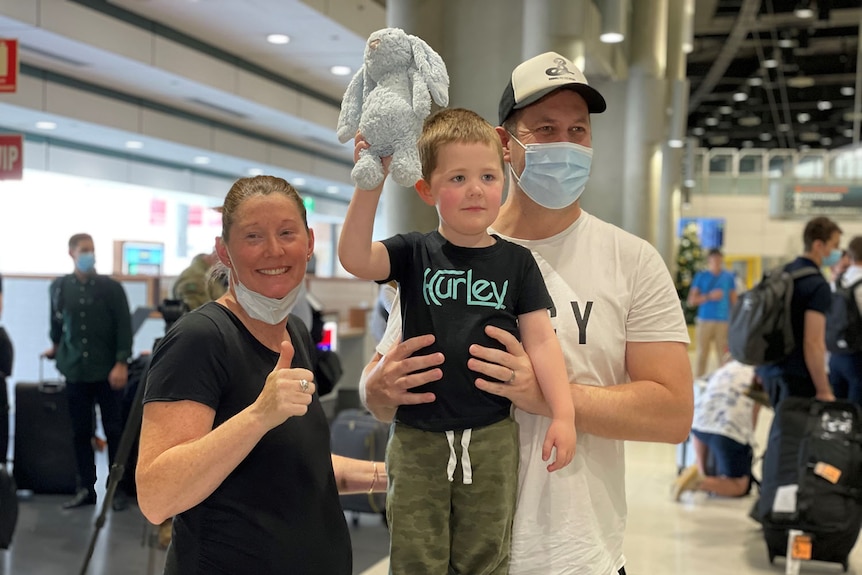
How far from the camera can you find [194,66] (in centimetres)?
1021

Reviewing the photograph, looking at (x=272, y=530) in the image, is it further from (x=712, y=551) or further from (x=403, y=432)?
(x=712, y=551)

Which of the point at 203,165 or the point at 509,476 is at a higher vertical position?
the point at 203,165

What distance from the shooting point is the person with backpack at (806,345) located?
202 inches

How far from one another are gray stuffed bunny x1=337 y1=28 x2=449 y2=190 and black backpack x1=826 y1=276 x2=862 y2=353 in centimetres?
534

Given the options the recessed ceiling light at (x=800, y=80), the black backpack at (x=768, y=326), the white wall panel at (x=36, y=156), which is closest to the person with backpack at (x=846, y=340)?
the black backpack at (x=768, y=326)

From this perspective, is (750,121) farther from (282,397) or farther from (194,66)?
(282,397)

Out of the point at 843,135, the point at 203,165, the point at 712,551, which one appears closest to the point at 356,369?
the point at 712,551

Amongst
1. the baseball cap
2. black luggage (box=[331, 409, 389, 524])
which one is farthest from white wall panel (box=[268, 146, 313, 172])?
the baseball cap

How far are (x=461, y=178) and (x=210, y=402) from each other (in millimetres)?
634

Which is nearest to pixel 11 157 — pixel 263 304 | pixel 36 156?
pixel 263 304

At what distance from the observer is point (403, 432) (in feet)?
5.25

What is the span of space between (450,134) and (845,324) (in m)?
5.33

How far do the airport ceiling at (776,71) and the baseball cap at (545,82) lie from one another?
17608 millimetres

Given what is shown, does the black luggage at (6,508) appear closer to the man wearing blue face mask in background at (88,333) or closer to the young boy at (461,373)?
the man wearing blue face mask in background at (88,333)
